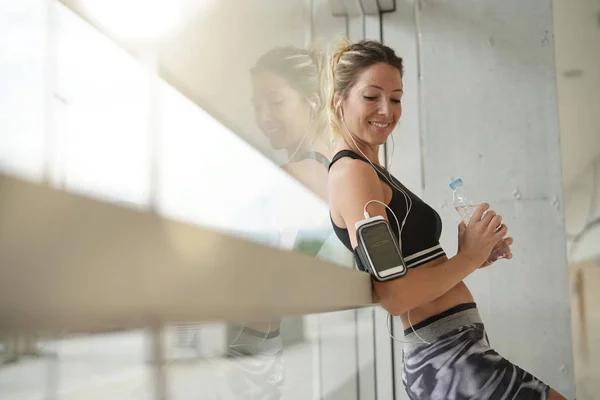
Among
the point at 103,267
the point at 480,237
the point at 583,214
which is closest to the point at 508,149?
the point at 583,214

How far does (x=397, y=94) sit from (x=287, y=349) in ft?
2.55

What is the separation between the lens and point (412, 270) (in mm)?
1426

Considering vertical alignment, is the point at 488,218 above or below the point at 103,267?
above

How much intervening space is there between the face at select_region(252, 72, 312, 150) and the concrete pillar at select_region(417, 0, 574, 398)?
1.36 meters

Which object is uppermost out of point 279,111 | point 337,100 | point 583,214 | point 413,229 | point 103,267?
point 337,100

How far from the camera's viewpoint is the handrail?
302 mm

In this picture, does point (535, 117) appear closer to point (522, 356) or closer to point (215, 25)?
point (522, 356)

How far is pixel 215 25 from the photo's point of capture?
0.98 meters

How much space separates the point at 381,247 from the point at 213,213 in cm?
55

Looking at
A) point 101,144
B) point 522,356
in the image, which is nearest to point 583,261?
point 522,356

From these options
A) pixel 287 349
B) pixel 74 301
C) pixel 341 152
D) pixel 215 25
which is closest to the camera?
pixel 74 301

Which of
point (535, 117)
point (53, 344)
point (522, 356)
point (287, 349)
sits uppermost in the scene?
point (535, 117)

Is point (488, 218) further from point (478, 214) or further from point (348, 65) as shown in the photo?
point (348, 65)

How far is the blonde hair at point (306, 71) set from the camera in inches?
57.6
